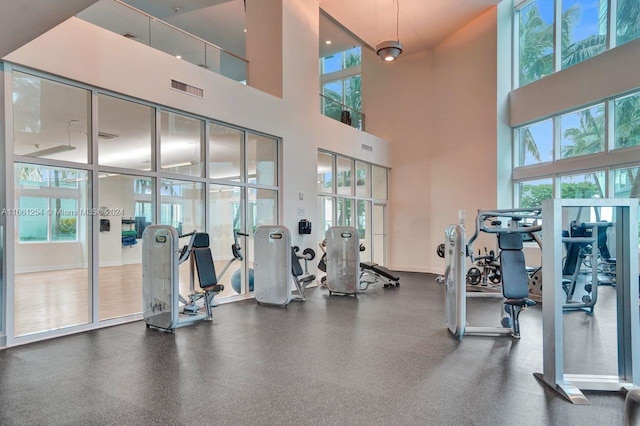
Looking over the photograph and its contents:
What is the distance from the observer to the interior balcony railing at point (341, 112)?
9.89 meters

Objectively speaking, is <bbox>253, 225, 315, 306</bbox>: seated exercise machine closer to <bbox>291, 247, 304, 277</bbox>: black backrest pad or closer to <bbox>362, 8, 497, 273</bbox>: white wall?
<bbox>291, 247, 304, 277</bbox>: black backrest pad

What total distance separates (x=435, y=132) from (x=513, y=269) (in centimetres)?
692

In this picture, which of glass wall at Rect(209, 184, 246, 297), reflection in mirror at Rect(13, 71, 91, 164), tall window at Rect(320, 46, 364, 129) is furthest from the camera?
tall window at Rect(320, 46, 364, 129)

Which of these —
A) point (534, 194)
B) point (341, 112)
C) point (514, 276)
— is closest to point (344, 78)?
point (341, 112)

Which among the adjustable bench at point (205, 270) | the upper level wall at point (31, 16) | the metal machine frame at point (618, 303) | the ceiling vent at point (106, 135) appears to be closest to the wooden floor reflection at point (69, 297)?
the adjustable bench at point (205, 270)

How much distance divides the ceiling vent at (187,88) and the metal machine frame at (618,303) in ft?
17.0

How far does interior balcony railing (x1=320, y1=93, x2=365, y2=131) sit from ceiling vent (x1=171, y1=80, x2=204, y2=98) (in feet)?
13.0

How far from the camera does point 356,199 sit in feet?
33.0

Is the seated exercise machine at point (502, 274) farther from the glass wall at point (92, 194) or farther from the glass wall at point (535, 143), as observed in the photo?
the glass wall at point (535, 143)

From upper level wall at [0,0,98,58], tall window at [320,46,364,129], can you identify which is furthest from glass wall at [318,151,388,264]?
upper level wall at [0,0,98,58]

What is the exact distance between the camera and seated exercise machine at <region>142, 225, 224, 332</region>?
472 cm

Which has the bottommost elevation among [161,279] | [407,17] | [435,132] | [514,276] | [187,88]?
[161,279]

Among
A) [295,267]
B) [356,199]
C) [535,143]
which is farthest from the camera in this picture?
[356,199]

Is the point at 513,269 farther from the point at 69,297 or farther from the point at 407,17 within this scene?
the point at 407,17
